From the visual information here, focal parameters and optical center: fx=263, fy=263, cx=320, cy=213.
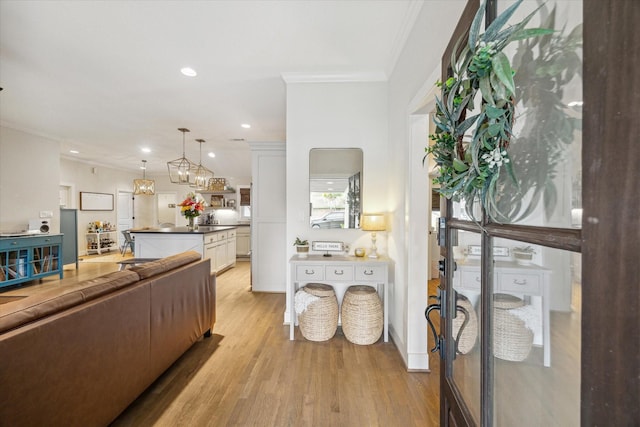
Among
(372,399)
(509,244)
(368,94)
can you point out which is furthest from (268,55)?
(372,399)

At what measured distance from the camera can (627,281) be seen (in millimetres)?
382

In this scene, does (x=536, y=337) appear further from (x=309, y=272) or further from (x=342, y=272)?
(x=309, y=272)

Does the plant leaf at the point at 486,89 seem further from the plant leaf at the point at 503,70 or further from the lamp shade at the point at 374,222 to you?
the lamp shade at the point at 374,222

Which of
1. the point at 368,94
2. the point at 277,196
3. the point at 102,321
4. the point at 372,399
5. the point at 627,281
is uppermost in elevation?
the point at 368,94

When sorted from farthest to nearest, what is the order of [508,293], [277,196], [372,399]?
[277,196] < [372,399] < [508,293]

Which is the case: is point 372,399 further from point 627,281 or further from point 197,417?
point 627,281

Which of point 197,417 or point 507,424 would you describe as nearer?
point 507,424

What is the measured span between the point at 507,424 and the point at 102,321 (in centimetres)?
189

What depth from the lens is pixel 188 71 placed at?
2871mm

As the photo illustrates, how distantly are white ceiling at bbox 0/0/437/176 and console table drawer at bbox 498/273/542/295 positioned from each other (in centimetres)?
197

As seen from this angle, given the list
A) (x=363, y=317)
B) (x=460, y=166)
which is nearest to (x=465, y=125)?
(x=460, y=166)

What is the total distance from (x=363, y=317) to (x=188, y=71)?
3.18m

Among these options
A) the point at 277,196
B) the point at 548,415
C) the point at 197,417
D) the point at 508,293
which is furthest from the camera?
the point at 277,196

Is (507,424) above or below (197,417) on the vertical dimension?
above
